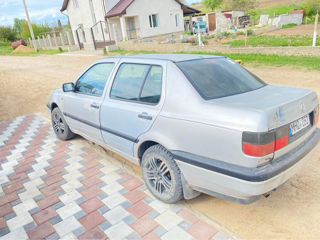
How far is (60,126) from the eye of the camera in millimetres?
5305

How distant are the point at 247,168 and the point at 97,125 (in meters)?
2.45

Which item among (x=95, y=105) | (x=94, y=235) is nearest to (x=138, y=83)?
(x=95, y=105)

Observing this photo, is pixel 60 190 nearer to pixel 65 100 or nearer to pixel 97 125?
pixel 97 125

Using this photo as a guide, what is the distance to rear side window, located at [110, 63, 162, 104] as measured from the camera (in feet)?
10.2

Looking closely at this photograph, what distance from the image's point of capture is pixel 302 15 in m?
24.2

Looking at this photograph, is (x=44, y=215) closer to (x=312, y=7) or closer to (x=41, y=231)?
(x=41, y=231)

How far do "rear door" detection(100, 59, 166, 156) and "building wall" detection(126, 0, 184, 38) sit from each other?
23.4 m

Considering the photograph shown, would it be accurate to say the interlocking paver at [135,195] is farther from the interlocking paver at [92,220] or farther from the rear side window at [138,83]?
the rear side window at [138,83]

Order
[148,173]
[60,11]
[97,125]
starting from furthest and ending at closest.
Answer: [60,11] → [97,125] → [148,173]

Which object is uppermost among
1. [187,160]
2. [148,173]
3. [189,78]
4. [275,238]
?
[189,78]

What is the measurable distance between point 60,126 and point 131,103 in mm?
2598

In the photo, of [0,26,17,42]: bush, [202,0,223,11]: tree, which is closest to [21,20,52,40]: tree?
[0,26,17,42]: bush

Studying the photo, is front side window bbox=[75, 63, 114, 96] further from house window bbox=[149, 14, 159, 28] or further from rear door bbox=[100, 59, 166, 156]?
house window bbox=[149, 14, 159, 28]

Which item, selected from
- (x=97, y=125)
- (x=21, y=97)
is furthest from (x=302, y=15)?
(x=97, y=125)
